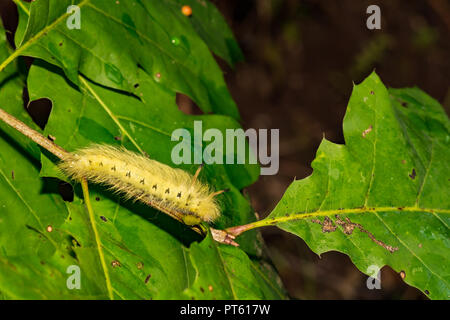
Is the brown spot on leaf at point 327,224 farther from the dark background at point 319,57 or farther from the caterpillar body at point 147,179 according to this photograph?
the dark background at point 319,57

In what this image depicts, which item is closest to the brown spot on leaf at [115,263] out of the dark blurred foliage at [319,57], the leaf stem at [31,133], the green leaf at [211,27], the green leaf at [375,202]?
the leaf stem at [31,133]

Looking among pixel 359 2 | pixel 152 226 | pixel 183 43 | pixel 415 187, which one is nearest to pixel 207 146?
pixel 152 226

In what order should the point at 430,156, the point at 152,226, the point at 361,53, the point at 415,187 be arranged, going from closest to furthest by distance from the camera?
1. the point at 152,226
2. the point at 415,187
3. the point at 430,156
4. the point at 361,53

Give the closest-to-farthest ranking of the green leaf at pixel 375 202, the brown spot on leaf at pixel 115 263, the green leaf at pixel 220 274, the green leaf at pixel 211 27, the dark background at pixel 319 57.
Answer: the green leaf at pixel 220 274, the brown spot on leaf at pixel 115 263, the green leaf at pixel 375 202, the green leaf at pixel 211 27, the dark background at pixel 319 57

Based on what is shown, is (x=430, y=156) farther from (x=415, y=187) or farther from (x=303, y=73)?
(x=303, y=73)
